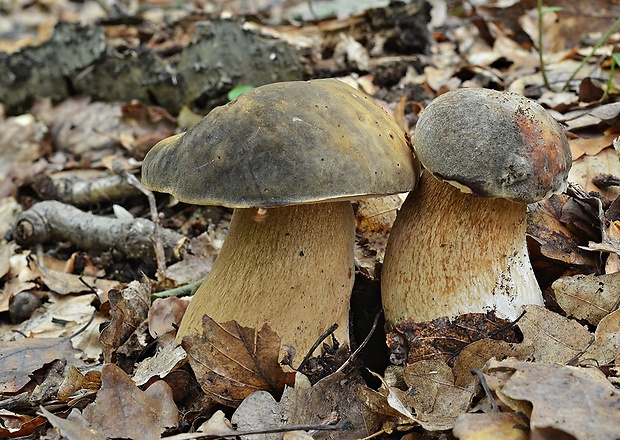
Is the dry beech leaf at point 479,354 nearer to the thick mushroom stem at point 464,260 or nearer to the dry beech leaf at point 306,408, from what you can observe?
the thick mushroom stem at point 464,260

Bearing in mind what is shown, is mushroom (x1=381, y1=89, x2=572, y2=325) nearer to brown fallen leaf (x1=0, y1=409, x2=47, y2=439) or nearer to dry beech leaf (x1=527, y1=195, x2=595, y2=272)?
dry beech leaf (x1=527, y1=195, x2=595, y2=272)

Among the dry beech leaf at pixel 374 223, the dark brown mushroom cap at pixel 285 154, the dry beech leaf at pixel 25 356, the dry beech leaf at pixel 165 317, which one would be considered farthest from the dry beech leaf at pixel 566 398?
the dry beech leaf at pixel 25 356

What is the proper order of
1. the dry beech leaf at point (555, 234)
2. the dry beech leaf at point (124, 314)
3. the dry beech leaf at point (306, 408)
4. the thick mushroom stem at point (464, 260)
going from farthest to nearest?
the dry beech leaf at point (124, 314) → the dry beech leaf at point (555, 234) → the thick mushroom stem at point (464, 260) → the dry beech leaf at point (306, 408)

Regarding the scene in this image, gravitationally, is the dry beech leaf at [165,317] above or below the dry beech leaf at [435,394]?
below

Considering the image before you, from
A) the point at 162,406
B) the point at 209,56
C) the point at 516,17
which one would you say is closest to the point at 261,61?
the point at 209,56

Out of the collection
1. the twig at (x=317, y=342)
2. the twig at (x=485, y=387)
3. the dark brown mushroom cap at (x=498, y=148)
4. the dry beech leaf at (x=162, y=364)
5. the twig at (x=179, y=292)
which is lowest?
the twig at (x=179, y=292)

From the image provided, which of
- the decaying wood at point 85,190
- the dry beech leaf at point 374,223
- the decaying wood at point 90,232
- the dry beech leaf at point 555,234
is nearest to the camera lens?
the dry beech leaf at point 555,234

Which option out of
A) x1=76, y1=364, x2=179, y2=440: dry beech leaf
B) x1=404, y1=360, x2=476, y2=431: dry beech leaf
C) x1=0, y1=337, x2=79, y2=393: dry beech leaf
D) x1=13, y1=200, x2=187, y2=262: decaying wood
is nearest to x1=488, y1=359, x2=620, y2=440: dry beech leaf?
x1=404, y1=360, x2=476, y2=431: dry beech leaf

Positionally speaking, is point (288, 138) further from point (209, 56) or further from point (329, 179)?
point (209, 56)
